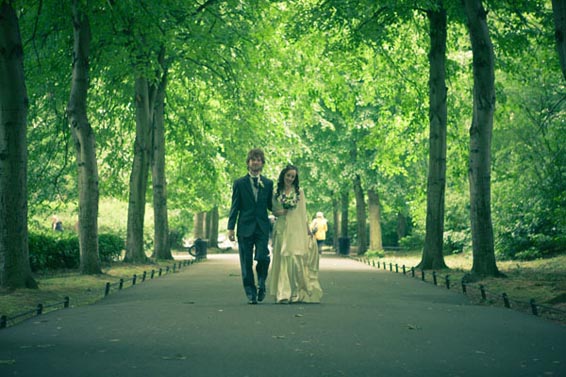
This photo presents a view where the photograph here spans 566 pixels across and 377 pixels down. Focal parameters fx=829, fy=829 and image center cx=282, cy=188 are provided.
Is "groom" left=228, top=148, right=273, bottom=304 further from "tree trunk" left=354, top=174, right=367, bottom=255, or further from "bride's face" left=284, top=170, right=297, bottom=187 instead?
"tree trunk" left=354, top=174, right=367, bottom=255

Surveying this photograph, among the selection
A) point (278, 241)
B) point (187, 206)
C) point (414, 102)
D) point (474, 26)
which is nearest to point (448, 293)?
point (278, 241)

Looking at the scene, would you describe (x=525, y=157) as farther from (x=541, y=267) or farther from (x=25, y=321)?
(x=25, y=321)

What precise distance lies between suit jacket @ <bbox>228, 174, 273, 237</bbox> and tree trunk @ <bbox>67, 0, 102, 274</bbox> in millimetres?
8453

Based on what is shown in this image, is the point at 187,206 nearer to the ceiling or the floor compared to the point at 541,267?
nearer to the ceiling

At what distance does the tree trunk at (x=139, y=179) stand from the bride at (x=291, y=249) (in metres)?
14.1

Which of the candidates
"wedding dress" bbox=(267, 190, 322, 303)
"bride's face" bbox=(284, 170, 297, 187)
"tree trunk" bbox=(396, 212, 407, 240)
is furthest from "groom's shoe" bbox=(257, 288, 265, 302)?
"tree trunk" bbox=(396, 212, 407, 240)

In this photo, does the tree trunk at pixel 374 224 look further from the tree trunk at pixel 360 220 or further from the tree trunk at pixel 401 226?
the tree trunk at pixel 401 226

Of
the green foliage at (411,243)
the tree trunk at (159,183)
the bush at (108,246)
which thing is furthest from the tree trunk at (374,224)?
the bush at (108,246)

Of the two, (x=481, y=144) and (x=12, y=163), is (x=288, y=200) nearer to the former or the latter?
(x=12, y=163)

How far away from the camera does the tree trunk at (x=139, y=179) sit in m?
26.5

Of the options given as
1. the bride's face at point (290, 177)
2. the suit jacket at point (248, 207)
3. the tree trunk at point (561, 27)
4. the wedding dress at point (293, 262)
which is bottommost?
the wedding dress at point (293, 262)

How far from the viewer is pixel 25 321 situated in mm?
10531

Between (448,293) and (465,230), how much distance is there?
18.2 meters

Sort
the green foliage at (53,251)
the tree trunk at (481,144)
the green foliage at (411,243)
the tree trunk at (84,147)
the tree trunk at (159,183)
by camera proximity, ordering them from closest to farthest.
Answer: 1. the tree trunk at (481,144)
2. the tree trunk at (84,147)
3. the green foliage at (53,251)
4. the tree trunk at (159,183)
5. the green foliage at (411,243)
